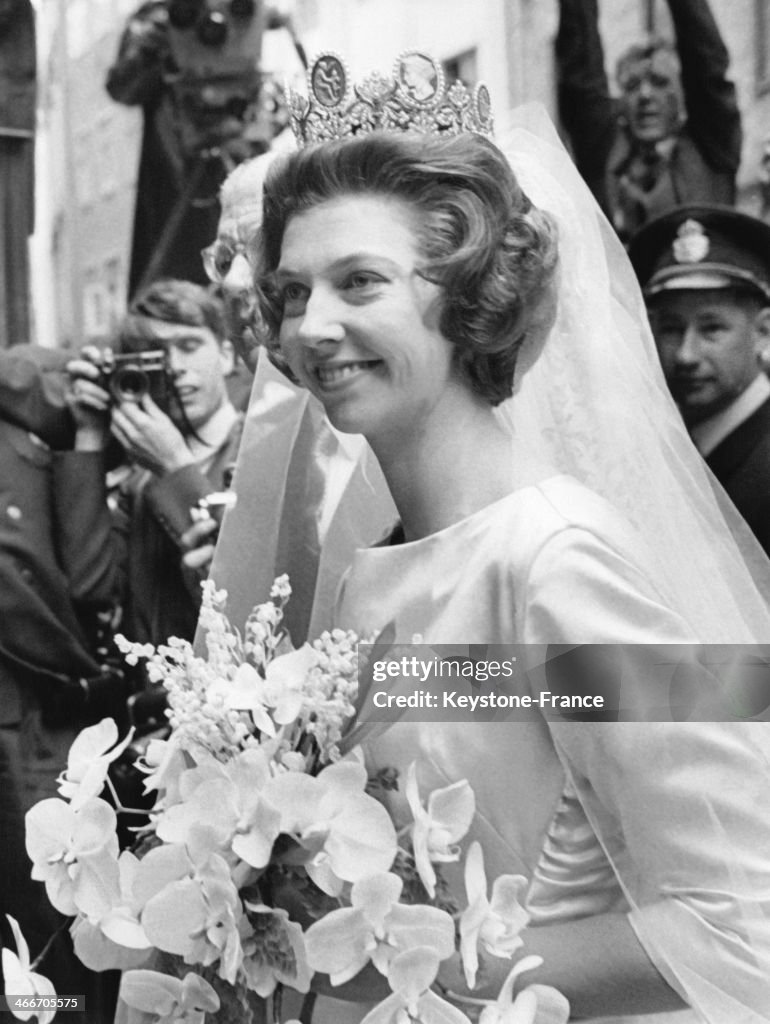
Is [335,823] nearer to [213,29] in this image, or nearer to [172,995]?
[172,995]

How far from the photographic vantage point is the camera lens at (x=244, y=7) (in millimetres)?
1857

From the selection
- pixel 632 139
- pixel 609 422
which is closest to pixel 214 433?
pixel 632 139

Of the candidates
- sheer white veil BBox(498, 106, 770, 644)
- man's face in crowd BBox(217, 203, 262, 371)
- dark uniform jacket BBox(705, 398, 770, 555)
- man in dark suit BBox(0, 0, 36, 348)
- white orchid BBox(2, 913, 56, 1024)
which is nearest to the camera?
white orchid BBox(2, 913, 56, 1024)

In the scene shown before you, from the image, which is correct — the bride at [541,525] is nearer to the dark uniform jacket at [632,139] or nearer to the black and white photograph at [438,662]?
the black and white photograph at [438,662]

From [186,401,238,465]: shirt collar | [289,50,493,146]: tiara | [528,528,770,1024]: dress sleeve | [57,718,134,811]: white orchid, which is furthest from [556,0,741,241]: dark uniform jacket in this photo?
[57,718,134,811]: white orchid

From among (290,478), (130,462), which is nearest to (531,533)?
(290,478)

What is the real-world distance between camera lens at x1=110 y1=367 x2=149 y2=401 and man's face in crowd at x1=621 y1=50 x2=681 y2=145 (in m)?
0.69

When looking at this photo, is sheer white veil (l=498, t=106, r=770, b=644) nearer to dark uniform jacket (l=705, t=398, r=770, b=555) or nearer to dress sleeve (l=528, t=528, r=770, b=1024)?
dress sleeve (l=528, t=528, r=770, b=1024)

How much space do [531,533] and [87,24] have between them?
45.2 inches

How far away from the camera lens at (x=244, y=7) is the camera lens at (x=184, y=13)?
42mm

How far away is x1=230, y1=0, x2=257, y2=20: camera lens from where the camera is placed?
73.1 inches

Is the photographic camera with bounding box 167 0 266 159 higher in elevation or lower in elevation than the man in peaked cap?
higher

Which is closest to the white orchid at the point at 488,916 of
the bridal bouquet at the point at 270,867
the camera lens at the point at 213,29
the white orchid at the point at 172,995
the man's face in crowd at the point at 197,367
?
the bridal bouquet at the point at 270,867

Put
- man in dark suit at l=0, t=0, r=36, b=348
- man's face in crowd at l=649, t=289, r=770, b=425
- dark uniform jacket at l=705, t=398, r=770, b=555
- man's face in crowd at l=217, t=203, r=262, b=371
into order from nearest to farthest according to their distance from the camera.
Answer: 1. man's face in crowd at l=217, t=203, r=262, b=371
2. dark uniform jacket at l=705, t=398, r=770, b=555
3. man's face in crowd at l=649, t=289, r=770, b=425
4. man in dark suit at l=0, t=0, r=36, b=348
